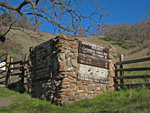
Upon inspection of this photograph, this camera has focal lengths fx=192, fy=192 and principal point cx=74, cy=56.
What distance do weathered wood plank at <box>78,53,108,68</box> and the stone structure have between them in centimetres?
11

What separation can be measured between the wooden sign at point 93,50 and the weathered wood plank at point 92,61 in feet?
0.66

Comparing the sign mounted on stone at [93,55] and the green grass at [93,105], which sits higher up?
the sign mounted on stone at [93,55]

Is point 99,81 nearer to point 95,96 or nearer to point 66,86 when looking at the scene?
point 95,96

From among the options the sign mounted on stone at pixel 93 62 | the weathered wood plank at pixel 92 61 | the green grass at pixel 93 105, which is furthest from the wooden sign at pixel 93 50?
the green grass at pixel 93 105

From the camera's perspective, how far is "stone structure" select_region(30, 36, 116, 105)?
27.0 feet

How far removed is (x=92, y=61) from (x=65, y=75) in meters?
1.74

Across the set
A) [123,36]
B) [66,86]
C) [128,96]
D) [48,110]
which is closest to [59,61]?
[66,86]

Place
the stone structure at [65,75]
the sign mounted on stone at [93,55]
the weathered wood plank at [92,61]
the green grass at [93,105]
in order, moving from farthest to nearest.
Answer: the sign mounted on stone at [93,55], the weathered wood plank at [92,61], the stone structure at [65,75], the green grass at [93,105]

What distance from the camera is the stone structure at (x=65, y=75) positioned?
8.24 m

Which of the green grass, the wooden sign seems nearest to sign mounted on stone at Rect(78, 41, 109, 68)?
the wooden sign

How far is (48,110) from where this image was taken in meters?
7.07

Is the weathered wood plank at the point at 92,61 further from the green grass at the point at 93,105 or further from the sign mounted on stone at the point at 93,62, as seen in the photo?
the green grass at the point at 93,105

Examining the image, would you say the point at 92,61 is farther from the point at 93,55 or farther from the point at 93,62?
the point at 93,55

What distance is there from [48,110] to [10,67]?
7.19 metres
